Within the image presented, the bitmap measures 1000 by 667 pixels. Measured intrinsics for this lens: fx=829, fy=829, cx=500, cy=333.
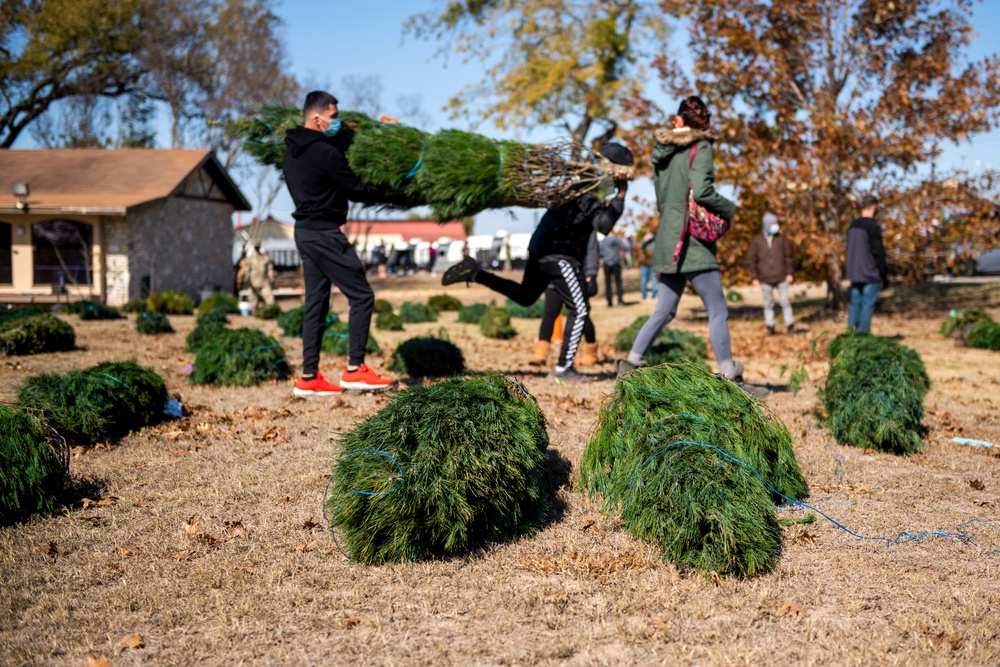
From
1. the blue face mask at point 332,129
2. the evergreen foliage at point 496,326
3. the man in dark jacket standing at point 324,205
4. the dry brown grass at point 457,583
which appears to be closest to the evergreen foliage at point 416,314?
the evergreen foliage at point 496,326

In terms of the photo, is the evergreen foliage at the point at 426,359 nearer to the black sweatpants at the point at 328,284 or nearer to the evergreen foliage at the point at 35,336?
the black sweatpants at the point at 328,284

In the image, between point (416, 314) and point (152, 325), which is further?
point (416, 314)

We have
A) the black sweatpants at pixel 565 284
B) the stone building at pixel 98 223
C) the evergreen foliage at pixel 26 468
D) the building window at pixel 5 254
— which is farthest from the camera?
the building window at pixel 5 254

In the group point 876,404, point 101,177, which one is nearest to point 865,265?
point 876,404

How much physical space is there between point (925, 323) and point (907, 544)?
13257mm

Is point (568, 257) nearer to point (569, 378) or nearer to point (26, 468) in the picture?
point (569, 378)

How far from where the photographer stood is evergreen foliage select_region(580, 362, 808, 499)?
3939 mm

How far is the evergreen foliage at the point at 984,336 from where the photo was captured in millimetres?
10969

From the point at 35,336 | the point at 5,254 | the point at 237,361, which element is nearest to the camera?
the point at 237,361

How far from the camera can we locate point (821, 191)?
14.9 meters

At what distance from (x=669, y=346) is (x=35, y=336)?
7.22 metres

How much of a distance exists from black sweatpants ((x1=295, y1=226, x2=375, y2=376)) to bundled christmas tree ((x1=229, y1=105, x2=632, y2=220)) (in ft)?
1.89

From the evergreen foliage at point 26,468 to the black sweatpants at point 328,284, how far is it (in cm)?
241

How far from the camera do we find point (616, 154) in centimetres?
681
